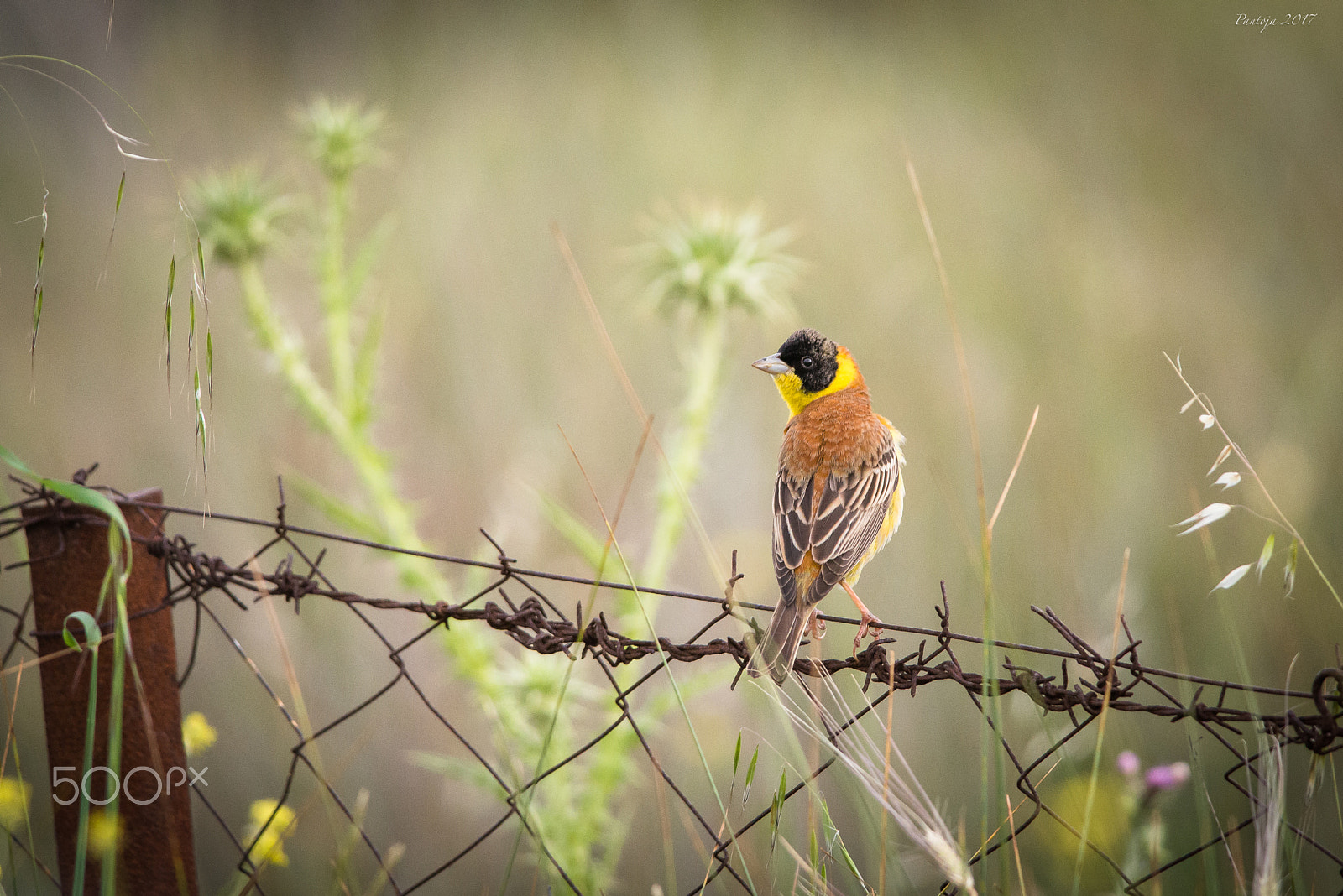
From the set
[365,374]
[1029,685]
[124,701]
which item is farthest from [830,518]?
[124,701]

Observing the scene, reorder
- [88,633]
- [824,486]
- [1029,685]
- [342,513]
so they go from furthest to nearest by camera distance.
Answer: [342,513] → [824,486] → [88,633] → [1029,685]

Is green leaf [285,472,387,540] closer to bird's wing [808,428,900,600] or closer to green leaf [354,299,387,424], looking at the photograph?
green leaf [354,299,387,424]

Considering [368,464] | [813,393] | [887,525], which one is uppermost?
[368,464]

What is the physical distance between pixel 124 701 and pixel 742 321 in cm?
407

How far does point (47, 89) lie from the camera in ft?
19.8

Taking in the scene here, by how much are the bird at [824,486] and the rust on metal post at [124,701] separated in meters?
1.48

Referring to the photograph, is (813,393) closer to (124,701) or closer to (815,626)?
(815,626)

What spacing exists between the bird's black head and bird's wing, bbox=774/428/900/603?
38cm

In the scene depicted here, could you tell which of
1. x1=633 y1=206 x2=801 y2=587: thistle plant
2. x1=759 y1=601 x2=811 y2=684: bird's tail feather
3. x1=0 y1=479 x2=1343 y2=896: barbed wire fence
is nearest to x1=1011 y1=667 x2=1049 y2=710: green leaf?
x1=0 y1=479 x2=1343 y2=896: barbed wire fence

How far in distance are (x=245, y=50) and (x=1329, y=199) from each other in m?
7.37

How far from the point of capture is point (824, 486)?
115 inches

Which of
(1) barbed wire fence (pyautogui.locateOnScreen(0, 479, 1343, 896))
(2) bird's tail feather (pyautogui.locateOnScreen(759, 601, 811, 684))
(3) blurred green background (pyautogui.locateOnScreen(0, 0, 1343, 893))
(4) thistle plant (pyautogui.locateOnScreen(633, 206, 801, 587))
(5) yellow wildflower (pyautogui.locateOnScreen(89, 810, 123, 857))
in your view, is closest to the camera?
(1) barbed wire fence (pyautogui.locateOnScreen(0, 479, 1343, 896))

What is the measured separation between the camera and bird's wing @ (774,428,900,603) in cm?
264

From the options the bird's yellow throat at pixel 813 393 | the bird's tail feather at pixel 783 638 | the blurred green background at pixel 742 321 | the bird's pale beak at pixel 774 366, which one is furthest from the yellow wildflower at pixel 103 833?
the blurred green background at pixel 742 321
